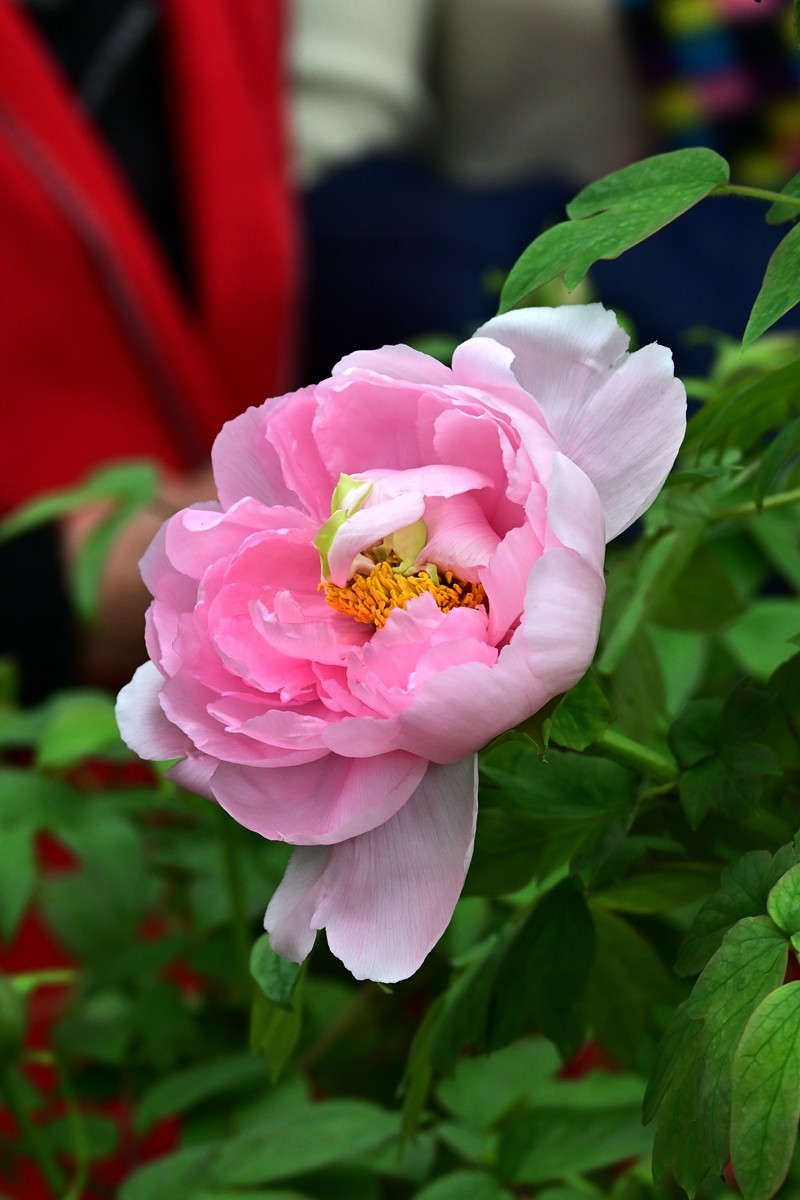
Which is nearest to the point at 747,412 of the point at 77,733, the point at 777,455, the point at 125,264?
the point at 777,455

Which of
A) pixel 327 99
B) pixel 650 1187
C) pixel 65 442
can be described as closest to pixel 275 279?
pixel 65 442

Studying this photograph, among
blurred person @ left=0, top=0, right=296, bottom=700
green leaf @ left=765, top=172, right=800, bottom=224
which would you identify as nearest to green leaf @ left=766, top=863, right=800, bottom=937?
green leaf @ left=765, top=172, right=800, bottom=224

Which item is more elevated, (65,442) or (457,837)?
(457,837)

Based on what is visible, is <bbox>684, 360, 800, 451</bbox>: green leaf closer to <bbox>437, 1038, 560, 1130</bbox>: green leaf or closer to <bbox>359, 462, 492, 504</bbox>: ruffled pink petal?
<bbox>359, 462, 492, 504</bbox>: ruffled pink petal

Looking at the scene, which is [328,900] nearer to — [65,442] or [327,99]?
[65,442]

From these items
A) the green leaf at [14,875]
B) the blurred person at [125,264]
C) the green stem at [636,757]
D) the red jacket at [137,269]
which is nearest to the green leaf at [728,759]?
the green stem at [636,757]

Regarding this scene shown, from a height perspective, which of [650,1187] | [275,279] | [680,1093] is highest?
[680,1093]
